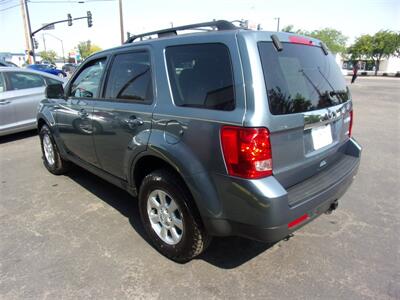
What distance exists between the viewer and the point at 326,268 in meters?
2.65

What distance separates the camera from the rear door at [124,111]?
109 inches

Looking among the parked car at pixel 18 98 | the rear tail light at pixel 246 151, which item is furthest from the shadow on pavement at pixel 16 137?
the rear tail light at pixel 246 151

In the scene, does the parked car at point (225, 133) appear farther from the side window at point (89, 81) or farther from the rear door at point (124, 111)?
the side window at point (89, 81)

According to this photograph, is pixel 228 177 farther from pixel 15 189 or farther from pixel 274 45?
pixel 15 189

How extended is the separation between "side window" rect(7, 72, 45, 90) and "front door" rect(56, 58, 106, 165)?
3635 mm

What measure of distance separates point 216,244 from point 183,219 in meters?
0.70

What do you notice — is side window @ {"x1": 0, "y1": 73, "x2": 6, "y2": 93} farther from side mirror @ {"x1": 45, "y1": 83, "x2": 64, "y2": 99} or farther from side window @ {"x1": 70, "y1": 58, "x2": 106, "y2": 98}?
side window @ {"x1": 70, "y1": 58, "x2": 106, "y2": 98}

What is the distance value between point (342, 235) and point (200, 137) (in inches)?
76.0

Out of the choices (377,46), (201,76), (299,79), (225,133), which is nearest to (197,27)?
(201,76)

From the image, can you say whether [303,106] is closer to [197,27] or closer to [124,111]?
[197,27]

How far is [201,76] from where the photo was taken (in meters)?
2.35

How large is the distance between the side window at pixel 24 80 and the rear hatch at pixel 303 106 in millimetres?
6691

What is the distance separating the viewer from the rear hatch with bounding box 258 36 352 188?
2162 millimetres

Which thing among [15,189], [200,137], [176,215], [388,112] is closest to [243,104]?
[200,137]
